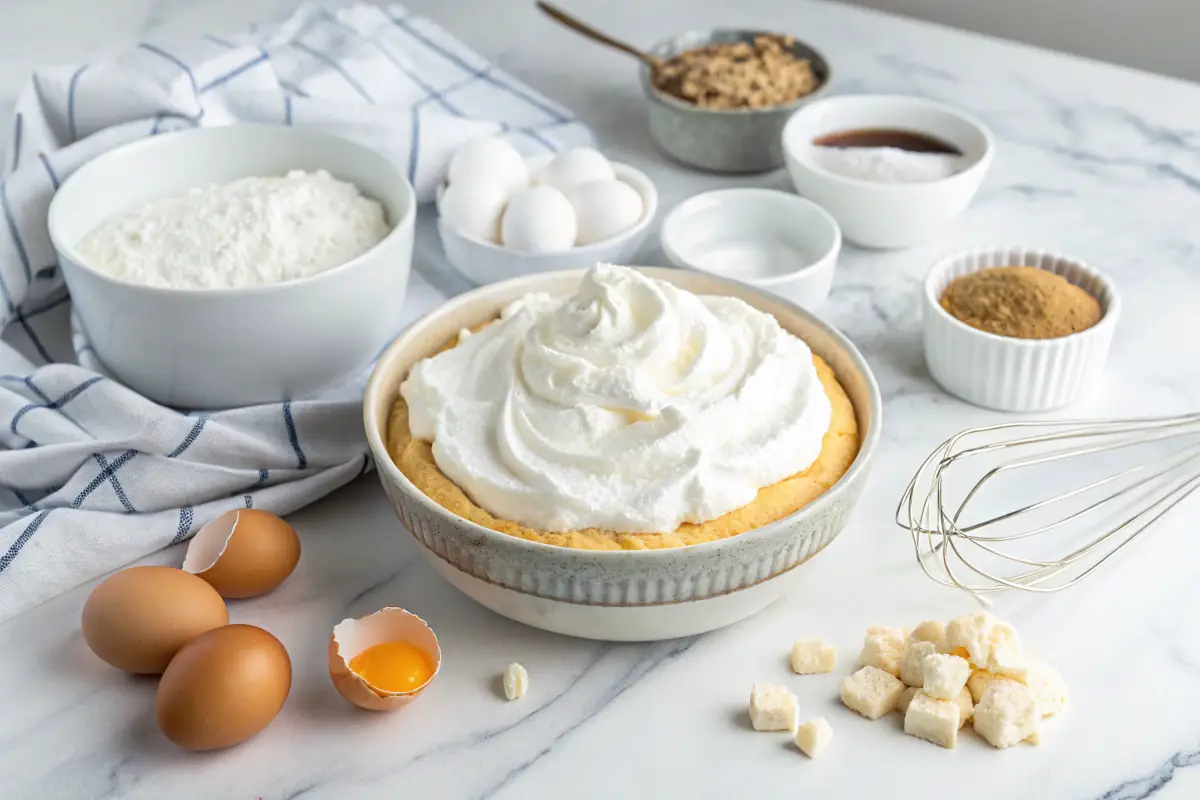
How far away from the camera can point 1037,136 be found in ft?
6.97

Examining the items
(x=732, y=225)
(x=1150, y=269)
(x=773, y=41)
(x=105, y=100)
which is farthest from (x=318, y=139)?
(x=1150, y=269)

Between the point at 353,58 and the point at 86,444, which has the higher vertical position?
the point at 353,58

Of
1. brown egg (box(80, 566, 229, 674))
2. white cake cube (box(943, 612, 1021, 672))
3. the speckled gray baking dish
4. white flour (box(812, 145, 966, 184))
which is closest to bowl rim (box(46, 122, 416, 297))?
the speckled gray baking dish

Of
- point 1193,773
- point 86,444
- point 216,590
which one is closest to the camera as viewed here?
point 1193,773

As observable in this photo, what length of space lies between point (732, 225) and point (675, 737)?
0.91m

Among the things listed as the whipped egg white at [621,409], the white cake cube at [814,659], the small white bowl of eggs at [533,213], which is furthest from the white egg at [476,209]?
the white cake cube at [814,659]

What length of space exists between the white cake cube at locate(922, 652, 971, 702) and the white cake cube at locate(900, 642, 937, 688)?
1cm

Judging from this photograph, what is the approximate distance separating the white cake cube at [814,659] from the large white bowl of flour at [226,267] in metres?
0.67

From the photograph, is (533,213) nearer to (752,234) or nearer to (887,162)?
(752,234)

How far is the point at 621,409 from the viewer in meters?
1.19

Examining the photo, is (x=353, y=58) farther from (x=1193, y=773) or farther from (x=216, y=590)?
(x=1193, y=773)

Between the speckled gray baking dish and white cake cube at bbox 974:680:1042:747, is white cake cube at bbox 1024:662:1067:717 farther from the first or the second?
the speckled gray baking dish

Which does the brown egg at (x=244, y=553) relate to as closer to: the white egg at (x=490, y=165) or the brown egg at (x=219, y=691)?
the brown egg at (x=219, y=691)

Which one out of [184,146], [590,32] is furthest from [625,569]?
[590,32]
